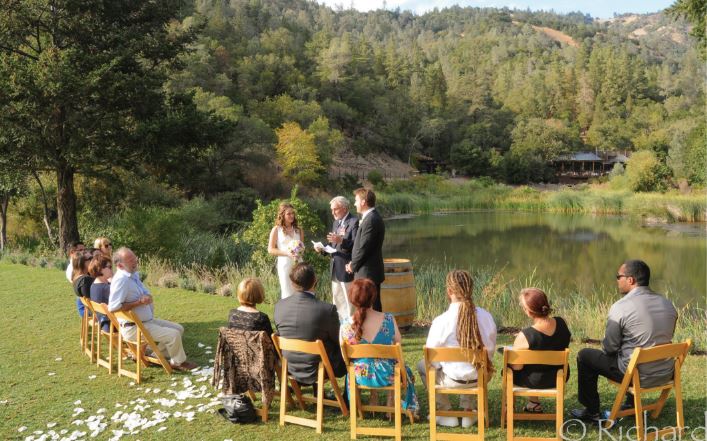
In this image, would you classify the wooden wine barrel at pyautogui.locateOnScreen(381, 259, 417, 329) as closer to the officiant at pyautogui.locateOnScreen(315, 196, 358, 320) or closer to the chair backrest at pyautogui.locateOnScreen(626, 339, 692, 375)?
the officiant at pyautogui.locateOnScreen(315, 196, 358, 320)

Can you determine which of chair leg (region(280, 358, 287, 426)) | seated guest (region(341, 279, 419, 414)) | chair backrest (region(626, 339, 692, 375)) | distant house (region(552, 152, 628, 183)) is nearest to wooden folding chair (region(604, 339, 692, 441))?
chair backrest (region(626, 339, 692, 375))

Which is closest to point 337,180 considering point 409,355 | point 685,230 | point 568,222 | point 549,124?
point 568,222

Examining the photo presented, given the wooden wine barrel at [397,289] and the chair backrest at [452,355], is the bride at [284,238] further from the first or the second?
the chair backrest at [452,355]

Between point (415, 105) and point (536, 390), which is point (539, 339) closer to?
point (536, 390)

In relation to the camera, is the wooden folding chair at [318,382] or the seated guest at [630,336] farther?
the wooden folding chair at [318,382]

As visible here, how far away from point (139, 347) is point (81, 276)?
1456 mm

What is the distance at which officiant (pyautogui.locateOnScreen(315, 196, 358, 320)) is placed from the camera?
649cm

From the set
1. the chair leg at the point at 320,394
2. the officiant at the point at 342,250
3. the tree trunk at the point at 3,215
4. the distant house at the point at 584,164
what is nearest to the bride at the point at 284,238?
the officiant at the point at 342,250

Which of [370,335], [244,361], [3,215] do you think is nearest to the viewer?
[370,335]

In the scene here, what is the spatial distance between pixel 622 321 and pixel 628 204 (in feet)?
126

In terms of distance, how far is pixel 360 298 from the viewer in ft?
14.3

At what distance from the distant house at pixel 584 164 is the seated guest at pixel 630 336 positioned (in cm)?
7404

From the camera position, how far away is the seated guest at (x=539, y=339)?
4207 mm

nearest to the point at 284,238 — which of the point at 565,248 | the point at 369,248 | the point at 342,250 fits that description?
the point at 342,250
